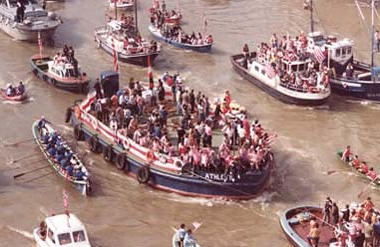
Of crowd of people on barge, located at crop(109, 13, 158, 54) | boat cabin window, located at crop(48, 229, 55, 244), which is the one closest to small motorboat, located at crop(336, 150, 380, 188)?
boat cabin window, located at crop(48, 229, 55, 244)

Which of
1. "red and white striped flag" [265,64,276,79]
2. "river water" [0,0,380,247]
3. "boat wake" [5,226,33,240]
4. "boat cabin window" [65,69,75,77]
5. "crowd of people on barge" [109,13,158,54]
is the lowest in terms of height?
"boat wake" [5,226,33,240]

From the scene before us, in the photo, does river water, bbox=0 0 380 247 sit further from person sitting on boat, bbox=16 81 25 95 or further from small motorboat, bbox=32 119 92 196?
person sitting on boat, bbox=16 81 25 95

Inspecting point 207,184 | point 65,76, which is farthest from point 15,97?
point 207,184

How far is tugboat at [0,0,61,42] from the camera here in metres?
56.8

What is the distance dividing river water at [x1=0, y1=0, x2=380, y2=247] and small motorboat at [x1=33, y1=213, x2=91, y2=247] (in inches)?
66.9

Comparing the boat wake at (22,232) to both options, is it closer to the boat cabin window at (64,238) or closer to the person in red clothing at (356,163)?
the boat cabin window at (64,238)

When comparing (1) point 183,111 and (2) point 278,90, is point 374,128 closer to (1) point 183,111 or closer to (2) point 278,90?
(2) point 278,90

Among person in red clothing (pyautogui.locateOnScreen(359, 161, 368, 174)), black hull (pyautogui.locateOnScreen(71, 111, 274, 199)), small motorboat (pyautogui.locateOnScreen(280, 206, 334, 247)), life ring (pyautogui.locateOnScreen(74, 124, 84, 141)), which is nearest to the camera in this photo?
small motorboat (pyautogui.locateOnScreen(280, 206, 334, 247))

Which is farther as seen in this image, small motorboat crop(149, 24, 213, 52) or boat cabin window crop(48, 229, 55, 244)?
small motorboat crop(149, 24, 213, 52)

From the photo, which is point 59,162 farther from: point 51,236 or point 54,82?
point 54,82

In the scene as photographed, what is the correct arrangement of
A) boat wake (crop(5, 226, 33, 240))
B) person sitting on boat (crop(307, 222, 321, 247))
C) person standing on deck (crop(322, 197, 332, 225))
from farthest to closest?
boat wake (crop(5, 226, 33, 240)) → person standing on deck (crop(322, 197, 332, 225)) → person sitting on boat (crop(307, 222, 321, 247))

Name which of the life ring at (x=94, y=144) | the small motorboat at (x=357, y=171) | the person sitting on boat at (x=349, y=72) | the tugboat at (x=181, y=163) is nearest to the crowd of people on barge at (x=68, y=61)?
the tugboat at (x=181, y=163)

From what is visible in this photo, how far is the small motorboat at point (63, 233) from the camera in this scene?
3025 cm

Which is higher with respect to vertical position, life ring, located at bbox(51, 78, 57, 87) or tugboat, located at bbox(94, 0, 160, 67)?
tugboat, located at bbox(94, 0, 160, 67)
